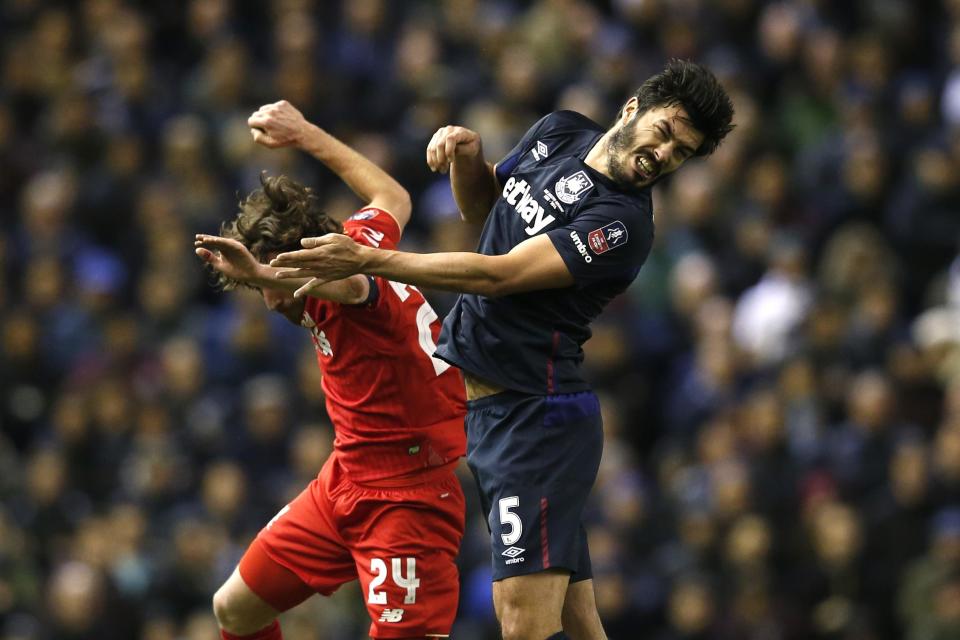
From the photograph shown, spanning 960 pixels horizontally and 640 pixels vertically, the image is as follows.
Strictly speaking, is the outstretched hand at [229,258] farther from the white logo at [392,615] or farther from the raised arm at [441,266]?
the white logo at [392,615]

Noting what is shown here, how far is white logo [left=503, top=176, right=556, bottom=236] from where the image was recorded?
632 cm

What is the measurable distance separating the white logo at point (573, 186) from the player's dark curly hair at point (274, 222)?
3.14 feet

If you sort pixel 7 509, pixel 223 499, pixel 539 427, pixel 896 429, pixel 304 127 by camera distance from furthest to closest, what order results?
1. pixel 7 509
2. pixel 223 499
3. pixel 896 429
4. pixel 304 127
5. pixel 539 427

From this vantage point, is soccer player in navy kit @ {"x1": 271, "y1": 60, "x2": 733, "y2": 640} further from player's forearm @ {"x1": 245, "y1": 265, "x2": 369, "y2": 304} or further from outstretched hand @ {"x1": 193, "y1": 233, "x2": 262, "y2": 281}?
outstretched hand @ {"x1": 193, "y1": 233, "x2": 262, "y2": 281}

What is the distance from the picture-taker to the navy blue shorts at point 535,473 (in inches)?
247

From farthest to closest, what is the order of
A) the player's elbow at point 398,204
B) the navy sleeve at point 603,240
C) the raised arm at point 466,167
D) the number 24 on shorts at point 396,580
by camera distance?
the player's elbow at point 398,204 < the number 24 on shorts at point 396,580 < the raised arm at point 466,167 < the navy sleeve at point 603,240

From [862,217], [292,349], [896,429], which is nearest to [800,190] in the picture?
[862,217]

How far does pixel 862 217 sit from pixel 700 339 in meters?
1.44

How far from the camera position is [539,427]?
6.37m

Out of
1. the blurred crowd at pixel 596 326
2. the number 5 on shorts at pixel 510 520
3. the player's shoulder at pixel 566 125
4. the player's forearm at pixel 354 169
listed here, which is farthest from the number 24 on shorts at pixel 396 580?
the blurred crowd at pixel 596 326

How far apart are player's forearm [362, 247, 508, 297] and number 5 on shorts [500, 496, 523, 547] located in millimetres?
819

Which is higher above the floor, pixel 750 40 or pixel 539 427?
pixel 750 40

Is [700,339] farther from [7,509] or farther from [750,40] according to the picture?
[7,509]

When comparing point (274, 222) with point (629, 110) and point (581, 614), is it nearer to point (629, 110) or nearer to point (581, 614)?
point (629, 110)
